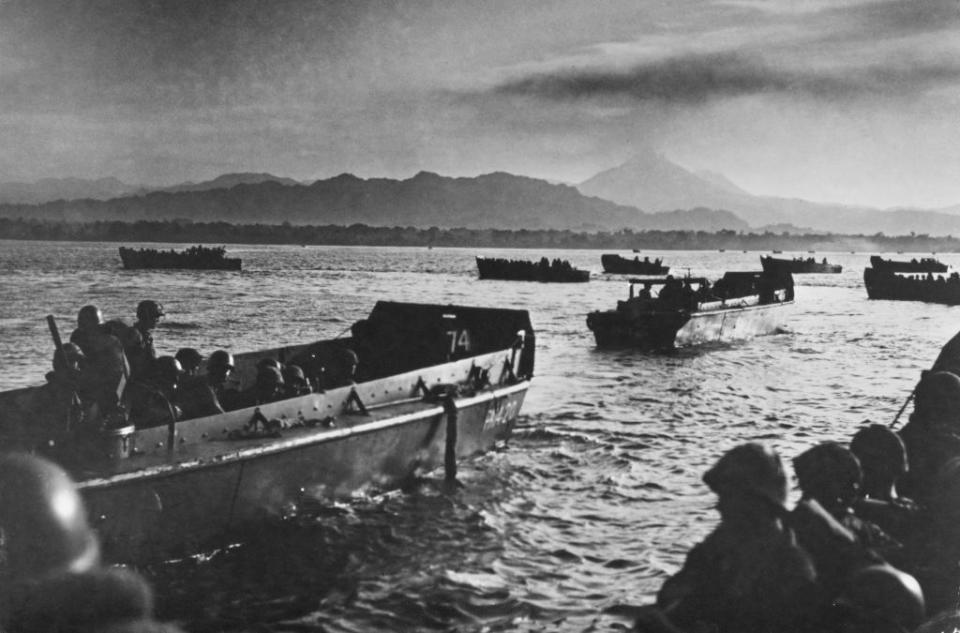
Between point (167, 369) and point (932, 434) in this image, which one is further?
point (167, 369)

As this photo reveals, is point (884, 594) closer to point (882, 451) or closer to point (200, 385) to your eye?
point (882, 451)

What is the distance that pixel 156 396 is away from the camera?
8.66 m

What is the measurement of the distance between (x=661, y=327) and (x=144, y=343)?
1940 cm

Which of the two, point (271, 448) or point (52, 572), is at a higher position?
point (52, 572)

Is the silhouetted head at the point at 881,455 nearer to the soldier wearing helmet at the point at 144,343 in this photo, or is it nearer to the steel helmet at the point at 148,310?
the soldier wearing helmet at the point at 144,343

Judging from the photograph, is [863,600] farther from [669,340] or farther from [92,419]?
[669,340]

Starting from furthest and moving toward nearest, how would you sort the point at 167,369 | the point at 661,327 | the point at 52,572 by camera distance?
the point at 661,327, the point at 167,369, the point at 52,572

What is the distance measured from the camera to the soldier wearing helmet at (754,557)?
344 centimetres

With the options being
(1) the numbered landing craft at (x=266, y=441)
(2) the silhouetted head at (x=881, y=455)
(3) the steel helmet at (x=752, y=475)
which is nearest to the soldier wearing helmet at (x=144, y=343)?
(1) the numbered landing craft at (x=266, y=441)

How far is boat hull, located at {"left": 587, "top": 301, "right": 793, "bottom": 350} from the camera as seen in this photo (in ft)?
87.1

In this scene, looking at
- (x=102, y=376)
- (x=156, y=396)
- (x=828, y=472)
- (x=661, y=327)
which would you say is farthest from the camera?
(x=661, y=327)

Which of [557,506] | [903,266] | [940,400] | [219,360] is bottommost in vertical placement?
[557,506]

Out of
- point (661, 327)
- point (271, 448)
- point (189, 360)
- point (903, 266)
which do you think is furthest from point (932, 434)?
point (903, 266)

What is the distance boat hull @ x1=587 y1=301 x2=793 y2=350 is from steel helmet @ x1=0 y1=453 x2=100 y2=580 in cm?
2398
